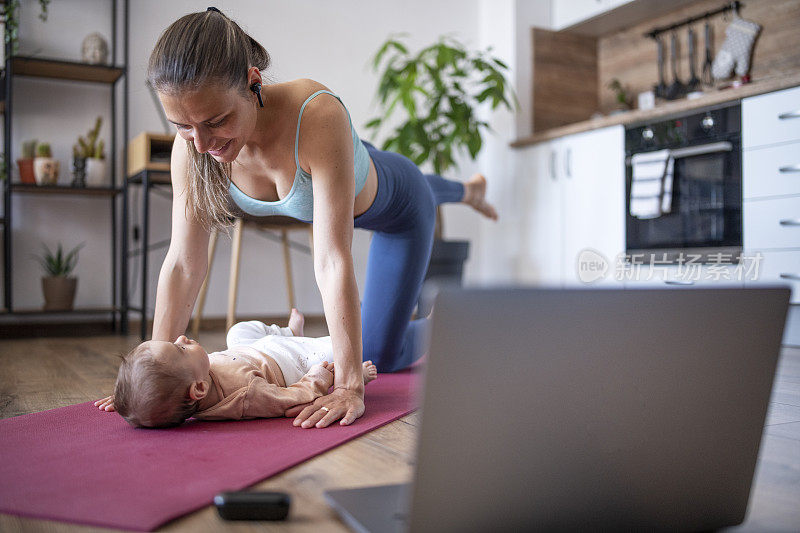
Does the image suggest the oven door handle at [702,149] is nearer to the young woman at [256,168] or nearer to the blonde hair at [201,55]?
the young woman at [256,168]

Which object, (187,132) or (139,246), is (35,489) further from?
(139,246)

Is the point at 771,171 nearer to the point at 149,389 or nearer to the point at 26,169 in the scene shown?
the point at 149,389

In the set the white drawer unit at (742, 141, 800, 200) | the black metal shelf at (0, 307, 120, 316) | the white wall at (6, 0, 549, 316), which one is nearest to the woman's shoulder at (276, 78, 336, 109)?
the white wall at (6, 0, 549, 316)

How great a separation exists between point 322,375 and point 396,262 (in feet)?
2.01

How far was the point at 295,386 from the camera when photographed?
Answer: 140cm

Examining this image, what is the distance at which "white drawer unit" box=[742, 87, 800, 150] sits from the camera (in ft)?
8.59

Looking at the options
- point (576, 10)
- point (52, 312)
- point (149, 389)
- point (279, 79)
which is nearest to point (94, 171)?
point (52, 312)

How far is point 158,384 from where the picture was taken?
1.18 m

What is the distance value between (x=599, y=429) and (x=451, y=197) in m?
1.81

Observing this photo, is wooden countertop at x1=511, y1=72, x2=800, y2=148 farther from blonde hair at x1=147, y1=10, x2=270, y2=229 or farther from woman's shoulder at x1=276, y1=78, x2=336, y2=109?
blonde hair at x1=147, y1=10, x2=270, y2=229

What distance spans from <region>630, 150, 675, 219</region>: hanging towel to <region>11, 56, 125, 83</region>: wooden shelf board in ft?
8.00

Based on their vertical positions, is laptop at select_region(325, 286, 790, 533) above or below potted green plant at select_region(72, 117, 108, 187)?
below

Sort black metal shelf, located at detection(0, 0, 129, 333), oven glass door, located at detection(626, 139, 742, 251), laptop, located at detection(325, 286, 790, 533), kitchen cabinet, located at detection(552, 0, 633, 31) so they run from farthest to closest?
1. kitchen cabinet, located at detection(552, 0, 633, 31)
2. black metal shelf, located at detection(0, 0, 129, 333)
3. oven glass door, located at detection(626, 139, 742, 251)
4. laptop, located at detection(325, 286, 790, 533)

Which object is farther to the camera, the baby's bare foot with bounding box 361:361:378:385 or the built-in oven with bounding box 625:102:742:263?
the built-in oven with bounding box 625:102:742:263
